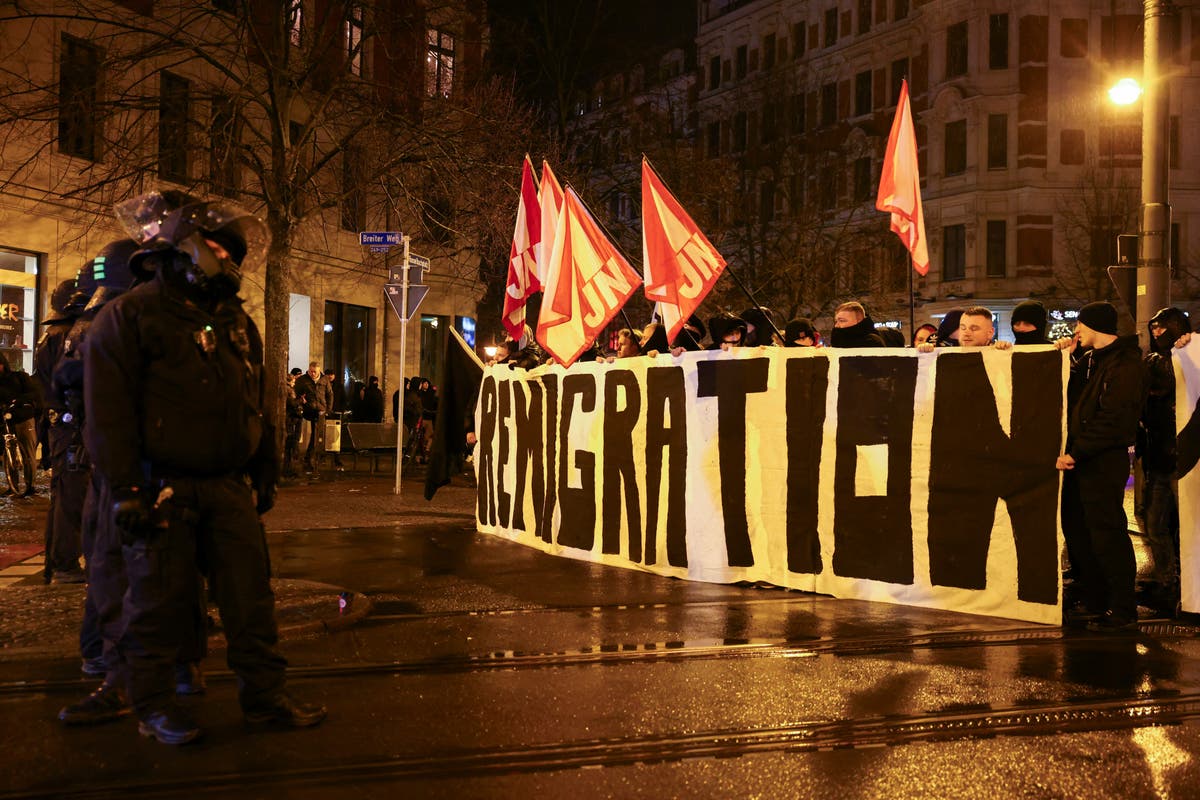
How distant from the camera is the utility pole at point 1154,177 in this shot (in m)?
12.4

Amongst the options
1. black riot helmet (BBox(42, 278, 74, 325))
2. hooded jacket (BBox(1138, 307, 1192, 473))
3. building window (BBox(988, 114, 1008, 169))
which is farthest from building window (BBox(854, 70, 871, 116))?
black riot helmet (BBox(42, 278, 74, 325))

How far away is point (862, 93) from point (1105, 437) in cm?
4481

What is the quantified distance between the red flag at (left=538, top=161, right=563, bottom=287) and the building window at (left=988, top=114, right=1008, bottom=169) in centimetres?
3674

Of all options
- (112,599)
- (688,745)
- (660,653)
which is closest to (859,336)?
(660,653)

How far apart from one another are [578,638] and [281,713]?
7.82 ft

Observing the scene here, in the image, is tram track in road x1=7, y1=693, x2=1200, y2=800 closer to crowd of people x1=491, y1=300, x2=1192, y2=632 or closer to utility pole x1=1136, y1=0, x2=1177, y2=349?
crowd of people x1=491, y1=300, x2=1192, y2=632

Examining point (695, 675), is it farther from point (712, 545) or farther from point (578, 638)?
point (712, 545)

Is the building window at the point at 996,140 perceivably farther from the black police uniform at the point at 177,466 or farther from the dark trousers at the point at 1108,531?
the black police uniform at the point at 177,466

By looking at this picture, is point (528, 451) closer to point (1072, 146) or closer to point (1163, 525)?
point (1163, 525)

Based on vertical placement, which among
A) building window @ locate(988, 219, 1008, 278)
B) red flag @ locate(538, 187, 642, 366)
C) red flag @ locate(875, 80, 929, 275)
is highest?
building window @ locate(988, 219, 1008, 278)

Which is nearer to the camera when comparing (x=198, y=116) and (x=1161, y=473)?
(x=1161, y=473)

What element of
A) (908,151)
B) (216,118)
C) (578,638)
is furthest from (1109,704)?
(216,118)

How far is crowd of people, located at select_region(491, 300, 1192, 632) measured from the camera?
7.54 metres

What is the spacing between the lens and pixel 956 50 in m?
46.0
